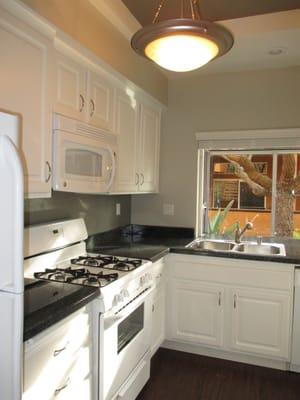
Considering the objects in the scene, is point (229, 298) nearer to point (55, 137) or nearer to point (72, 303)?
point (72, 303)

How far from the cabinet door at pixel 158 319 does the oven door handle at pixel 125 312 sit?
230mm

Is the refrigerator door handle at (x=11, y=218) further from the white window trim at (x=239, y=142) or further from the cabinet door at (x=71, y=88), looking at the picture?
the white window trim at (x=239, y=142)

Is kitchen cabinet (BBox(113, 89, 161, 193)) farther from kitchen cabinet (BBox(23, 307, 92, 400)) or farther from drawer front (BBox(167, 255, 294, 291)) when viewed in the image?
kitchen cabinet (BBox(23, 307, 92, 400))

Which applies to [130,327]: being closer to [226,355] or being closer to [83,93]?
[226,355]

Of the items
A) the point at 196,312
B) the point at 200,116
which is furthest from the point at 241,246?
the point at 200,116

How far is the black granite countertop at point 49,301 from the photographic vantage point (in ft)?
4.22

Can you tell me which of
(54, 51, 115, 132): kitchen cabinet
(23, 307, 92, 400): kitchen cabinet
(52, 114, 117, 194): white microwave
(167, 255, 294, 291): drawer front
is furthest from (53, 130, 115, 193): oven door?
(167, 255, 294, 291): drawer front

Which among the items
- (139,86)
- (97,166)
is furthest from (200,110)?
A: (97,166)

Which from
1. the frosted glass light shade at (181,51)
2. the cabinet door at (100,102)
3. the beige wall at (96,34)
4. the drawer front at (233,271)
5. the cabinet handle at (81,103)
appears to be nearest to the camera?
the frosted glass light shade at (181,51)

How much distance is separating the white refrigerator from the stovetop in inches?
27.3

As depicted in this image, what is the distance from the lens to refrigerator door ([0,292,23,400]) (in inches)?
41.4

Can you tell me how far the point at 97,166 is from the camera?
2.22m

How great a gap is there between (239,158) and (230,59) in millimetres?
988

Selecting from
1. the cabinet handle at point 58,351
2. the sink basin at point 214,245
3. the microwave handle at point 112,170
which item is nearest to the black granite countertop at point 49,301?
the cabinet handle at point 58,351
